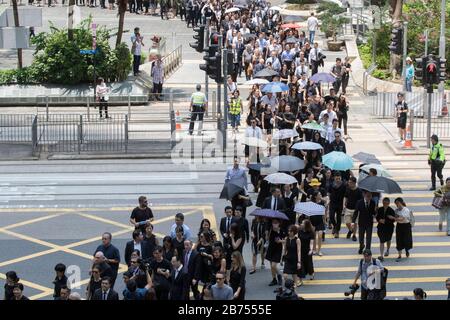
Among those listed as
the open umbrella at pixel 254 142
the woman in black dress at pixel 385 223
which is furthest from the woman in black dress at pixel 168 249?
the open umbrella at pixel 254 142

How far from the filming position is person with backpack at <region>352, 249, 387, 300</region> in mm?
16266

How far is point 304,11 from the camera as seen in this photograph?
187 feet

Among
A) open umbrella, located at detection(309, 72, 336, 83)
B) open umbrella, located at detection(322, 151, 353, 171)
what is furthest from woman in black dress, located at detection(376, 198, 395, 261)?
open umbrella, located at detection(309, 72, 336, 83)

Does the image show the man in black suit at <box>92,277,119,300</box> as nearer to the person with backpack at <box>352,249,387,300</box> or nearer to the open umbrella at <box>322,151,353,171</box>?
the person with backpack at <box>352,249,387,300</box>

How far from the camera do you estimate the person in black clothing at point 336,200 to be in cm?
2134

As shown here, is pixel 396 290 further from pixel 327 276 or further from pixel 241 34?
pixel 241 34

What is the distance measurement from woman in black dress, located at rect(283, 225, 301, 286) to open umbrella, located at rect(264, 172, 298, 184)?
9.35 ft

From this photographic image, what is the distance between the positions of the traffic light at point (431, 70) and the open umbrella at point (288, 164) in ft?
28.0

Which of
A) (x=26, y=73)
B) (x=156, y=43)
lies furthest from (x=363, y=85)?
(x=26, y=73)

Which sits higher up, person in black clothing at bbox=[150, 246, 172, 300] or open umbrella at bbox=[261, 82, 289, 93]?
open umbrella at bbox=[261, 82, 289, 93]

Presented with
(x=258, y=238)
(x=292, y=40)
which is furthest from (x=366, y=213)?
(x=292, y=40)

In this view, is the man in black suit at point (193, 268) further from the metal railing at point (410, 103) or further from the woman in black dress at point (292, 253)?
the metal railing at point (410, 103)

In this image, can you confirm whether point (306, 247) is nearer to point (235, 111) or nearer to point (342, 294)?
point (342, 294)

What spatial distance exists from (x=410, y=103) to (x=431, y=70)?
503 centimetres
